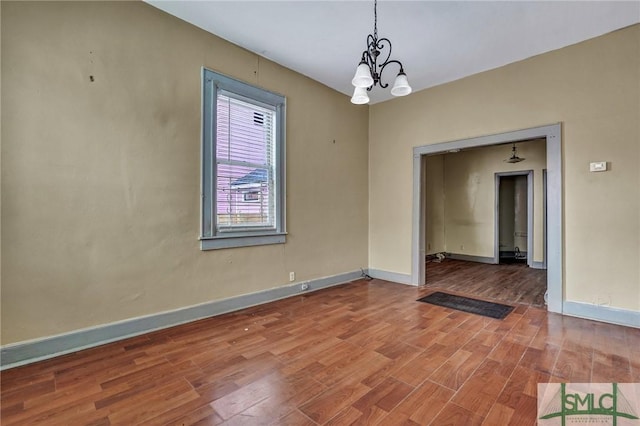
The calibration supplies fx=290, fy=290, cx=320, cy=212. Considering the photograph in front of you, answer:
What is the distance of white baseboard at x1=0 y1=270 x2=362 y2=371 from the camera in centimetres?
223

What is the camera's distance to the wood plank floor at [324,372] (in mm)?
1719

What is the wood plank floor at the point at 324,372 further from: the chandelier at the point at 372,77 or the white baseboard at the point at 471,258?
the white baseboard at the point at 471,258

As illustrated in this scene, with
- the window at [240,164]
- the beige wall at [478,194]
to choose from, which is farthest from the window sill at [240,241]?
the beige wall at [478,194]

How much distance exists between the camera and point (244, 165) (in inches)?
142

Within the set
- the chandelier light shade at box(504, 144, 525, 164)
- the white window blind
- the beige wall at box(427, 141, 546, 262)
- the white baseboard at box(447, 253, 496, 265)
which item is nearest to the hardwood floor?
the white baseboard at box(447, 253, 496, 265)

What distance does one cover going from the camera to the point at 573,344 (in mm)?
2643

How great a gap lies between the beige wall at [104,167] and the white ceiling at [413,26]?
0.40 m

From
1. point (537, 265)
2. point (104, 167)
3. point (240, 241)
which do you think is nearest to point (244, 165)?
point (240, 241)

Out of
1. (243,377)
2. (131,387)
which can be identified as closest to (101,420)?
(131,387)

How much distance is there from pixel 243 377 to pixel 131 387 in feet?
2.41

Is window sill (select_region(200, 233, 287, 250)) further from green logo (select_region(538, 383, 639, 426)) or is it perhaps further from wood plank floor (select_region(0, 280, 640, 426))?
green logo (select_region(538, 383, 639, 426))

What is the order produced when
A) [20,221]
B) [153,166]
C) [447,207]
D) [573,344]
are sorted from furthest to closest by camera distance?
[447,207] < [153,166] < [573,344] < [20,221]

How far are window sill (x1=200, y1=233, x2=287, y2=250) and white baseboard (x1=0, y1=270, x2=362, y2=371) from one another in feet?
2.08

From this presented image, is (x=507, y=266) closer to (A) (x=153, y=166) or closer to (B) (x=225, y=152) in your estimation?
(B) (x=225, y=152)
